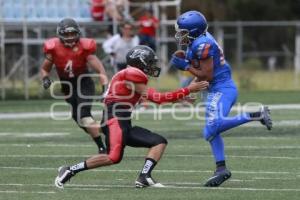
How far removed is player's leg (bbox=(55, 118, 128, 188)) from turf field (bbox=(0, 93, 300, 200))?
153 mm

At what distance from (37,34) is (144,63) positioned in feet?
54.9

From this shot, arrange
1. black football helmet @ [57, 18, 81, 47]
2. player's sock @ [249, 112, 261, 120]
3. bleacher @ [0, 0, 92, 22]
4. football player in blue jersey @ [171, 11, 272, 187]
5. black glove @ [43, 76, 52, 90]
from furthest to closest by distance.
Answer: bleacher @ [0, 0, 92, 22] < black glove @ [43, 76, 52, 90] < black football helmet @ [57, 18, 81, 47] < player's sock @ [249, 112, 261, 120] < football player in blue jersey @ [171, 11, 272, 187]

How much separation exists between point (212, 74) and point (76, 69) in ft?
11.5

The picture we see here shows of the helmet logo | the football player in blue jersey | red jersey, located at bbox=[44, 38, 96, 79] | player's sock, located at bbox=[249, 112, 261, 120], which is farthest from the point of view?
red jersey, located at bbox=[44, 38, 96, 79]

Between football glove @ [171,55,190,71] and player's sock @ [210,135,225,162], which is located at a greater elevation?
football glove @ [171,55,190,71]

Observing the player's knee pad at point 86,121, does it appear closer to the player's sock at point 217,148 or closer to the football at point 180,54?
the football at point 180,54

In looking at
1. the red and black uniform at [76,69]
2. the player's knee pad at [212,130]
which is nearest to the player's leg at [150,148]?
the player's knee pad at [212,130]

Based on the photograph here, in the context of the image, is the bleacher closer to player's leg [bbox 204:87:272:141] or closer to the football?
the football

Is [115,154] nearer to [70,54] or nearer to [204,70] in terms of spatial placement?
[204,70]

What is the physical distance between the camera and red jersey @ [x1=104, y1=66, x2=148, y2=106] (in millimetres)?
10289

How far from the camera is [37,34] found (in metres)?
26.8

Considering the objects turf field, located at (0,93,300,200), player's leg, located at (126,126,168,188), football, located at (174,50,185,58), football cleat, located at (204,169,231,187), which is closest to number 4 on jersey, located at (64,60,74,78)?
turf field, located at (0,93,300,200)

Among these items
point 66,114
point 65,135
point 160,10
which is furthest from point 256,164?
point 160,10

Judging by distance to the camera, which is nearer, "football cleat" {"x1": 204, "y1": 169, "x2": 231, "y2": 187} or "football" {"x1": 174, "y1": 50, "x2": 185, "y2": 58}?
"football cleat" {"x1": 204, "y1": 169, "x2": 231, "y2": 187}
